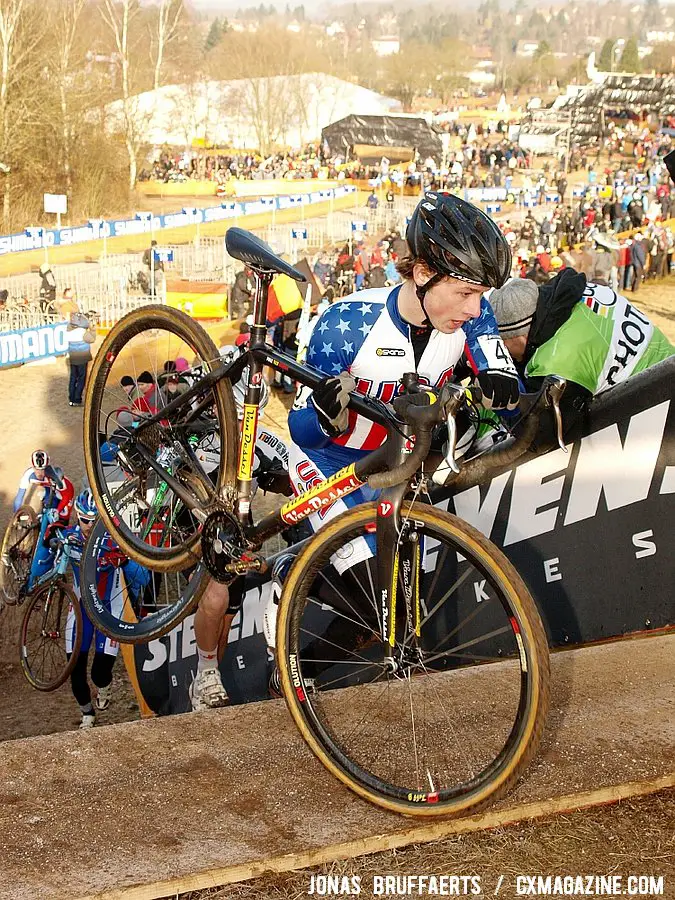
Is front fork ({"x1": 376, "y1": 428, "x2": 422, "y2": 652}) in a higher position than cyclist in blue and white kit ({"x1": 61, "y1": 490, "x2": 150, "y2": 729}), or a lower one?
higher

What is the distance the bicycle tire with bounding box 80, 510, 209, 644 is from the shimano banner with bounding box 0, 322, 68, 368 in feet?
60.6

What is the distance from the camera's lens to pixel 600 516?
4949 millimetres

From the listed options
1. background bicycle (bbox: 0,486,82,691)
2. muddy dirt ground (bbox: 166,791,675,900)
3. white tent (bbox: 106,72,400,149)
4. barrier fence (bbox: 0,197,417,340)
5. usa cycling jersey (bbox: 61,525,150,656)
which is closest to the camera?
muddy dirt ground (bbox: 166,791,675,900)

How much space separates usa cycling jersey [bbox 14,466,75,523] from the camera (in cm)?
1102

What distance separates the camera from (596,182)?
5838cm

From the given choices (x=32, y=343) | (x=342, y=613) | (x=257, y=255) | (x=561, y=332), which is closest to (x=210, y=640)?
(x=342, y=613)

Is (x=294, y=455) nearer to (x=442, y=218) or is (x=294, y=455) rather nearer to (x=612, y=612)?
(x=442, y=218)

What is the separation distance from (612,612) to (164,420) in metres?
2.47

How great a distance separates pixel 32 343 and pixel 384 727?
21582mm

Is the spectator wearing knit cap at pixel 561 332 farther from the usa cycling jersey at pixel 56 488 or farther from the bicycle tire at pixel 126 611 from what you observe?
the usa cycling jersey at pixel 56 488

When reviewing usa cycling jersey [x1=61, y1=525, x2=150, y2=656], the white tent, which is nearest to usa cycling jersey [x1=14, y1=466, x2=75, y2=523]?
usa cycling jersey [x1=61, y1=525, x2=150, y2=656]

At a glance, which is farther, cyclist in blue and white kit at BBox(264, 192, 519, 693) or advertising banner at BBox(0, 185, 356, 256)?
advertising banner at BBox(0, 185, 356, 256)

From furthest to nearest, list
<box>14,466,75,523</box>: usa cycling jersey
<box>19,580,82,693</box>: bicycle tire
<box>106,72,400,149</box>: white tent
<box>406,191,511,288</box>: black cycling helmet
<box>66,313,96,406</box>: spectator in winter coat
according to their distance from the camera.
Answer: <box>106,72,400,149</box>: white tent, <box>66,313,96,406</box>: spectator in winter coat, <box>14,466,75,523</box>: usa cycling jersey, <box>19,580,82,693</box>: bicycle tire, <box>406,191,511,288</box>: black cycling helmet

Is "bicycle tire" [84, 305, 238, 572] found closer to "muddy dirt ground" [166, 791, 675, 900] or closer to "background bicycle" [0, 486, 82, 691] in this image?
"muddy dirt ground" [166, 791, 675, 900]
